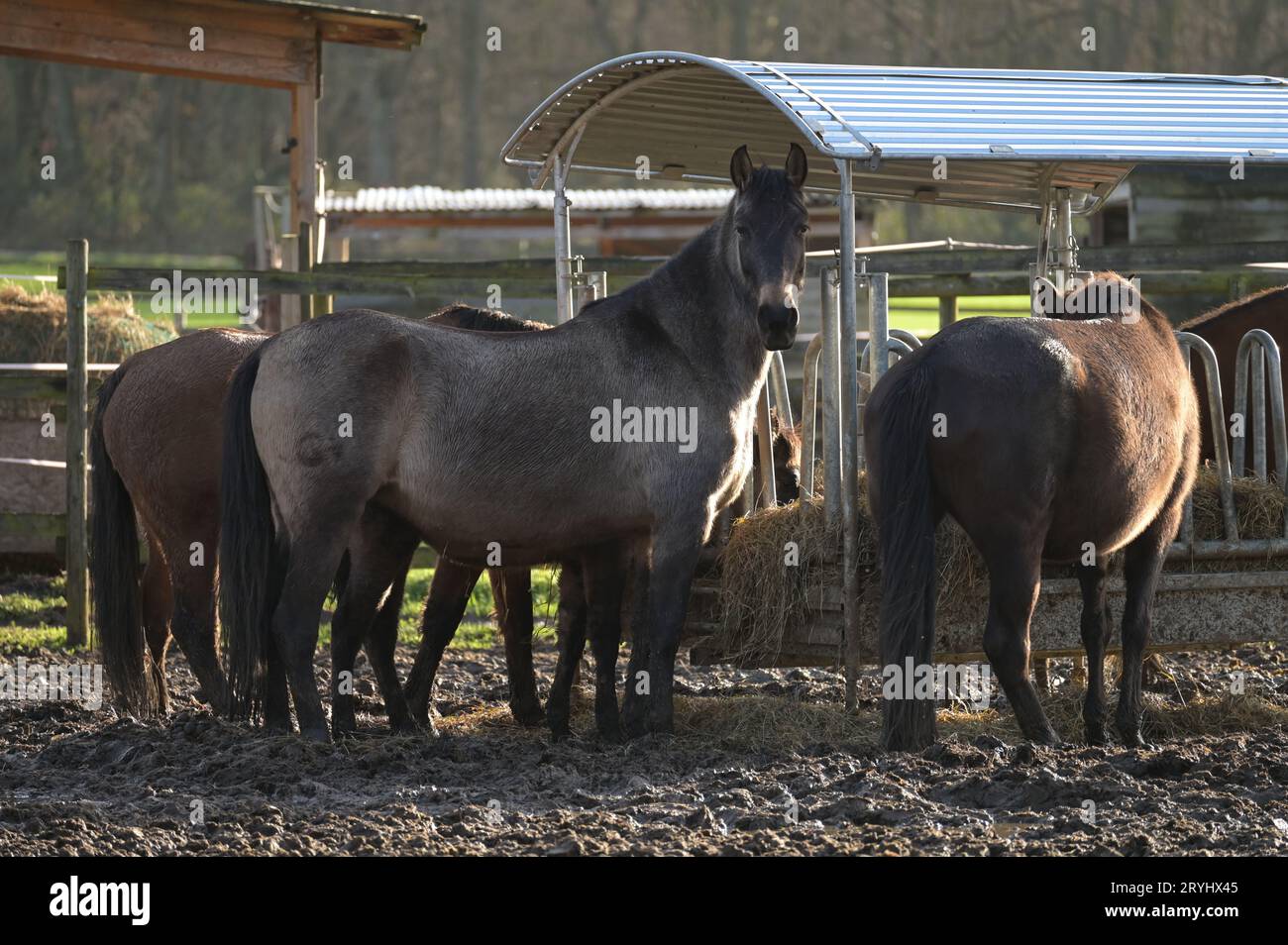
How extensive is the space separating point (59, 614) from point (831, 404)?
5671 millimetres

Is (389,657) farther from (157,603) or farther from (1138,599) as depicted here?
(1138,599)

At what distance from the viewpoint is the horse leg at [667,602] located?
601cm

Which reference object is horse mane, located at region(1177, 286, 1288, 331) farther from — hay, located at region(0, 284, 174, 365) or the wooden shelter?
hay, located at region(0, 284, 174, 365)

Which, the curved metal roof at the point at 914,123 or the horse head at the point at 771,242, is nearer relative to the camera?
the horse head at the point at 771,242

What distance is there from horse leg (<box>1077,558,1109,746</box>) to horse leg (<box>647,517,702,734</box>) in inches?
64.7

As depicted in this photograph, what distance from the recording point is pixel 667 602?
6.02 meters

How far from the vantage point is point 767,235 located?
5848 mm

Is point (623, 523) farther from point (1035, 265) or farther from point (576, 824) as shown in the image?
point (1035, 265)

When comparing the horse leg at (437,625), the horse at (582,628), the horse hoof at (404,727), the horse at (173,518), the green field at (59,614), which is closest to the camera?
the horse at (582,628)

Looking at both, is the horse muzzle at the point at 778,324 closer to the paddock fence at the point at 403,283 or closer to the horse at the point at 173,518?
the horse at the point at 173,518

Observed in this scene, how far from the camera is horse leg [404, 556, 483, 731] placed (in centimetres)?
658
